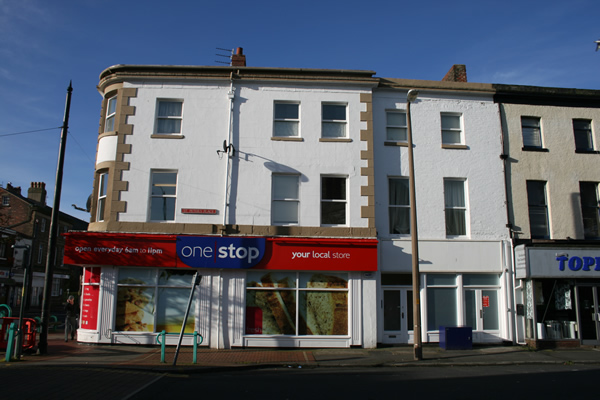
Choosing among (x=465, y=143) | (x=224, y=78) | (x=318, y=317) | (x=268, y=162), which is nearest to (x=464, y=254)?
(x=465, y=143)

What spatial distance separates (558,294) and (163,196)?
1462 cm

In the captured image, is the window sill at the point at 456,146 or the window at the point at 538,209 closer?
the window at the point at 538,209

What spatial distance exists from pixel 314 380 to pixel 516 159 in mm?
12008

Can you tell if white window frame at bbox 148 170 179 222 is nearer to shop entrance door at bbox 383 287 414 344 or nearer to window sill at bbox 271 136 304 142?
window sill at bbox 271 136 304 142

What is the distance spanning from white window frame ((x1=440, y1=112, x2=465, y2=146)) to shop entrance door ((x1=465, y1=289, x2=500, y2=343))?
18.5 ft

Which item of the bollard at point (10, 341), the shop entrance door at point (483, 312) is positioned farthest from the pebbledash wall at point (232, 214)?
the shop entrance door at point (483, 312)

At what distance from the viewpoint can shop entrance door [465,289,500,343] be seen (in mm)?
16266

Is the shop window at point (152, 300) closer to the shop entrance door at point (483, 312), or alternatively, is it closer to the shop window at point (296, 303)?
the shop window at point (296, 303)

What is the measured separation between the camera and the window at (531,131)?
1775 cm

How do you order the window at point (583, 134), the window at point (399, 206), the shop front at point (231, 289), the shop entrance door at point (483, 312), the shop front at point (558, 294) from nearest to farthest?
1. the shop front at point (231, 289)
2. the shop front at point (558, 294)
3. the shop entrance door at point (483, 312)
4. the window at point (399, 206)
5. the window at point (583, 134)

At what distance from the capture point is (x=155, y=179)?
1636 cm

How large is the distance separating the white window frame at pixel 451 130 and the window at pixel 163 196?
10330 mm

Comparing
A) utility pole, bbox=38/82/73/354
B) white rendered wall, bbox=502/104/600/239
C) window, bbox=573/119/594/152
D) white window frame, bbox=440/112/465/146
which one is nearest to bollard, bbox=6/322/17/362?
utility pole, bbox=38/82/73/354

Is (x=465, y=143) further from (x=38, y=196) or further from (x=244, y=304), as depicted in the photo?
(x=38, y=196)
